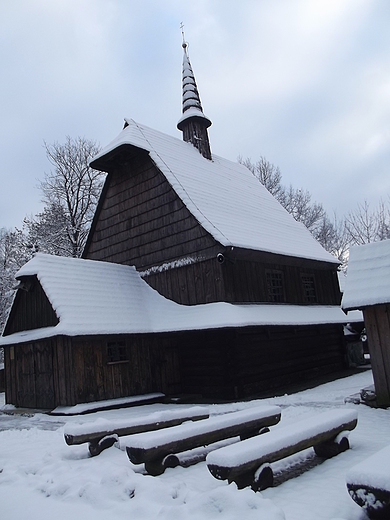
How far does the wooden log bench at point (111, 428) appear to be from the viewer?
267 inches

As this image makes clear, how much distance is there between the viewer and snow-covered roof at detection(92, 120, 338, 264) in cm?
1475

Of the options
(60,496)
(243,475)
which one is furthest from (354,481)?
(60,496)

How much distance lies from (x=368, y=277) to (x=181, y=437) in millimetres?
5925

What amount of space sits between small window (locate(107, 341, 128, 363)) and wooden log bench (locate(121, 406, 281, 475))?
7493 millimetres

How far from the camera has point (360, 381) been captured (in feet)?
47.6

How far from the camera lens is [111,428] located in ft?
23.5

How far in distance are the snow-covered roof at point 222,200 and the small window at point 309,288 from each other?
872mm

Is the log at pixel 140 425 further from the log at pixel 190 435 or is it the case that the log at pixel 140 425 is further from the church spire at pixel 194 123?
the church spire at pixel 194 123

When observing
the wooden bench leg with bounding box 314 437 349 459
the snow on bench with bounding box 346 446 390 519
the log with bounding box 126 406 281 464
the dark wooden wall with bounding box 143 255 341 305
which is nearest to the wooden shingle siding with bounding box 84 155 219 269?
the dark wooden wall with bounding box 143 255 341 305

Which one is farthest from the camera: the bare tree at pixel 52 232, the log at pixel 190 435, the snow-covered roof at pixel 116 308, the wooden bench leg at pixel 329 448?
the bare tree at pixel 52 232

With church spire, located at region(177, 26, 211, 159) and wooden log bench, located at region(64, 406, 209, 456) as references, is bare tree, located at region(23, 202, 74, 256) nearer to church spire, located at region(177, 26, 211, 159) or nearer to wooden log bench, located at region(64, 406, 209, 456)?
church spire, located at region(177, 26, 211, 159)

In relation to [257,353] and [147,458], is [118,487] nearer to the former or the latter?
[147,458]

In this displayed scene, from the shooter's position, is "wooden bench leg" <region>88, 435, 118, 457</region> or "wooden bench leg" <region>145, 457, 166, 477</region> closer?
"wooden bench leg" <region>145, 457, 166, 477</region>

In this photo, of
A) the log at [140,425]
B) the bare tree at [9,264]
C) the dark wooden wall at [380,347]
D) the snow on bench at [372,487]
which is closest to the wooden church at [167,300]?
the dark wooden wall at [380,347]
